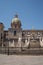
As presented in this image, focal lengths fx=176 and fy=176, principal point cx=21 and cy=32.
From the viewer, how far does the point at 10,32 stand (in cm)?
5966

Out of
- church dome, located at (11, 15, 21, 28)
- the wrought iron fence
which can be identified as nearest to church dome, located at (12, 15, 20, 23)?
church dome, located at (11, 15, 21, 28)

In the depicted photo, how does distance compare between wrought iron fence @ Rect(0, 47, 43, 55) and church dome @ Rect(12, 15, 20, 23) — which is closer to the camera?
wrought iron fence @ Rect(0, 47, 43, 55)

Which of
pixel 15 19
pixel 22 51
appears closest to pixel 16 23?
pixel 15 19

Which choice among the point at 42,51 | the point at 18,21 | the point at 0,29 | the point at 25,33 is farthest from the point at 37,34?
the point at 42,51

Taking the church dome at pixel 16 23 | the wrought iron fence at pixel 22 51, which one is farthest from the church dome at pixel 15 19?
the wrought iron fence at pixel 22 51

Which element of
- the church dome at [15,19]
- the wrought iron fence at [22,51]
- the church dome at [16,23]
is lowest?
the wrought iron fence at [22,51]

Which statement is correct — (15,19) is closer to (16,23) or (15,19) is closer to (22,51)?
(16,23)

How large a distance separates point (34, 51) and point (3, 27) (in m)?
42.4

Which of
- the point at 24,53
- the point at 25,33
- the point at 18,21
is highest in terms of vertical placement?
the point at 18,21

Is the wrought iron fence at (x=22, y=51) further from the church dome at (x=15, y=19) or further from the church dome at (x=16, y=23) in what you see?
the church dome at (x=15, y=19)

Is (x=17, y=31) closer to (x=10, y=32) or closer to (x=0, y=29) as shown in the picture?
(x=10, y=32)

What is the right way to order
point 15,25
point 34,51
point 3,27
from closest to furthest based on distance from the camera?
point 34,51, point 15,25, point 3,27

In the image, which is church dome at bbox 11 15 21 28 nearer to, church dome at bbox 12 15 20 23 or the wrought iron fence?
church dome at bbox 12 15 20 23

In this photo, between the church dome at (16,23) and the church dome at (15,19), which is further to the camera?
the church dome at (15,19)
